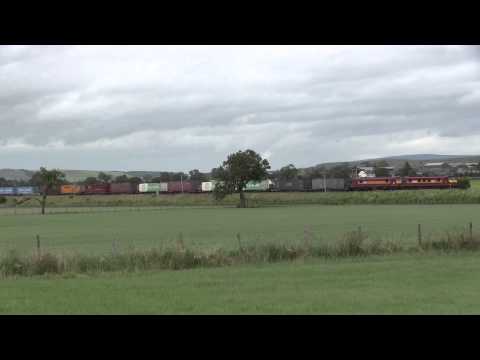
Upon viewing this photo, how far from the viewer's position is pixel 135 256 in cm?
1773

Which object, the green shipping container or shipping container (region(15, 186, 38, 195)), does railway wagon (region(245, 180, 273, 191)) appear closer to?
the green shipping container

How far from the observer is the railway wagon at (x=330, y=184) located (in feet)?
378

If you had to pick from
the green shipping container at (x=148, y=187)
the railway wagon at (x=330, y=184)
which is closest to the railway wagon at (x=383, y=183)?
the railway wagon at (x=330, y=184)

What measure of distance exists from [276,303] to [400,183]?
102956 millimetres

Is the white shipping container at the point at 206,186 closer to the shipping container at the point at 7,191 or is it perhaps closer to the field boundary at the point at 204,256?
the shipping container at the point at 7,191

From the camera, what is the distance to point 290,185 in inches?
4734

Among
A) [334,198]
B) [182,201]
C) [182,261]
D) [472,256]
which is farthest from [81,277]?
[182,201]

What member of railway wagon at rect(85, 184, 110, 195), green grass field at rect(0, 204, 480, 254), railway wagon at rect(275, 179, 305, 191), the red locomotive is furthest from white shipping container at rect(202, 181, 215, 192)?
green grass field at rect(0, 204, 480, 254)

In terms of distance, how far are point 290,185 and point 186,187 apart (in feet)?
81.2

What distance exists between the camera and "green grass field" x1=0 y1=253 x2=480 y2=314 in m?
10.8

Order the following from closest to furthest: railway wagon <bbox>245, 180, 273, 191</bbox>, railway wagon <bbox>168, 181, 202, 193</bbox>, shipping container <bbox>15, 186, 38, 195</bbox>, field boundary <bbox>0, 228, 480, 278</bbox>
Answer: field boundary <bbox>0, 228, 480, 278</bbox> → railway wagon <bbox>245, 180, 273, 191</bbox> → railway wagon <bbox>168, 181, 202, 193</bbox> → shipping container <bbox>15, 186, 38, 195</bbox>

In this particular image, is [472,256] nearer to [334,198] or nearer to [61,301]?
[61,301]

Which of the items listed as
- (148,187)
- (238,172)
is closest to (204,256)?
(238,172)
